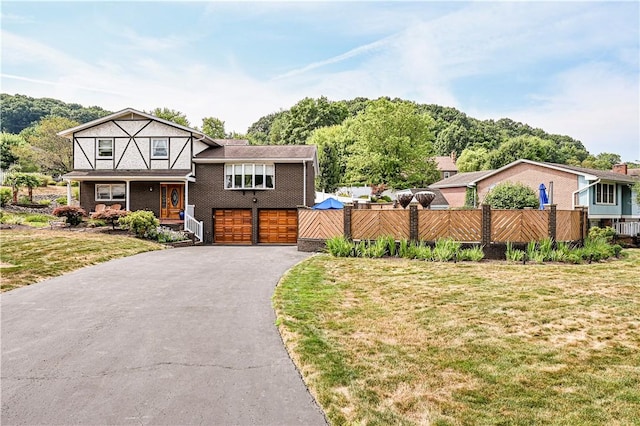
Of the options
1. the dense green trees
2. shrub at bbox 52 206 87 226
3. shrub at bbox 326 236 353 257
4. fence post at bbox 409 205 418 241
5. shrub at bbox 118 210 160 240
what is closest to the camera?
shrub at bbox 326 236 353 257

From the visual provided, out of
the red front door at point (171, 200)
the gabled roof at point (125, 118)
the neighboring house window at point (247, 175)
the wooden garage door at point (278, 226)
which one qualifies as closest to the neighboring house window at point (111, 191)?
the red front door at point (171, 200)

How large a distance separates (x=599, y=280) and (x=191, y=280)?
11.4m

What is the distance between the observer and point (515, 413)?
4215 mm

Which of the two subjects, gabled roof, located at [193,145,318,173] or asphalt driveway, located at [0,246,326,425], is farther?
gabled roof, located at [193,145,318,173]

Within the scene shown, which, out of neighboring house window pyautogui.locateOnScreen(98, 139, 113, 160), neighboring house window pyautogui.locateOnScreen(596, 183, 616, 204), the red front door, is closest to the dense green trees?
neighboring house window pyautogui.locateOnScreen(596, 183, 616, 204)

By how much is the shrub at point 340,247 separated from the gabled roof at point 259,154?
8811 millimetres

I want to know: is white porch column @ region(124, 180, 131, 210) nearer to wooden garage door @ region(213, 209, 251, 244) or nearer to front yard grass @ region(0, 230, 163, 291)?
wooden garage door @ region(213, 209, 251, 244)

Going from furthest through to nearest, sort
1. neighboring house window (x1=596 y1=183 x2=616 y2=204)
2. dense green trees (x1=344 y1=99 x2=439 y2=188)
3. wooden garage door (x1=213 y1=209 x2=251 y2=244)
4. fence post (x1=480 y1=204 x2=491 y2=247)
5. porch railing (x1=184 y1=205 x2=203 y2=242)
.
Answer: dense green trees (x1=344 y1=99 x2=439 y2=188) < neighboring house window (x1=596 y1=183 x2=616 y2=204) < wooden garage door (x1=213 y1=209 x2=251 y2=244) < porch railing (x1=184 y1=205 x2=203 y2=242) < fence post (x1=480 y1=204 x2=491 y2=247)

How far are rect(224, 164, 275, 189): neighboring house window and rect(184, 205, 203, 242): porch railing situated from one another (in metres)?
2.77

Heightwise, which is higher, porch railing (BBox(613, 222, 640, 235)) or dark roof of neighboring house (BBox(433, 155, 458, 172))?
dark roof of neighboring house (BBox(433, 155, 458, 172))

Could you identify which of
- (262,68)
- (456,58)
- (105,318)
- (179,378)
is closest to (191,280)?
(105,318)

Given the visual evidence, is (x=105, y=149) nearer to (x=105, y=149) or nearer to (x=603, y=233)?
(x=105, y=149)

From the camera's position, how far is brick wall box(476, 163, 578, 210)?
31031 mm

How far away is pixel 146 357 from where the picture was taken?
575 centimetres
